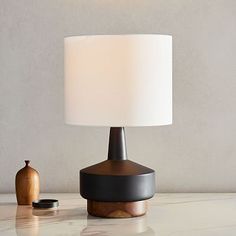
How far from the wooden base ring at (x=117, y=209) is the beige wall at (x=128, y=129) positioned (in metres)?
0.44

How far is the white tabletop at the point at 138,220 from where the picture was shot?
1.66 meters

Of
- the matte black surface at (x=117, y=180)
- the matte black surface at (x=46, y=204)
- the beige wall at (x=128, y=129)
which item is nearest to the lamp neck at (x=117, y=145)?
the matte black surface at (x=117, y=180)

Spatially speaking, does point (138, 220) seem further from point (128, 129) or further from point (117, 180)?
point (128, 129)

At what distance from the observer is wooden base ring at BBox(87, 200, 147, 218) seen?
1.81 m

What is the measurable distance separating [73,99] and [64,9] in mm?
537

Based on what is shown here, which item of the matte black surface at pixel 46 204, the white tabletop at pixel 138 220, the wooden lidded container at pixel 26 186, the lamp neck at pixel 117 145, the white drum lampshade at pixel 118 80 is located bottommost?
the white tabletop at pixel 138 220

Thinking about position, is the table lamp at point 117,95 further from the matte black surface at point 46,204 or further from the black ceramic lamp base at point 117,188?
the matte black surface at point 46,204

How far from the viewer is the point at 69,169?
2.26 meters

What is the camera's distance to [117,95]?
5.76ft

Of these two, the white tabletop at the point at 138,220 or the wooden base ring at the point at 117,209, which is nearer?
the white tabletop at the point at 138,220

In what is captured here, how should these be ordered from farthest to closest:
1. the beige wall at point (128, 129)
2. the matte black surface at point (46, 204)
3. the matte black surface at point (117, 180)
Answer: the beige wall at point (128, 129)
the matte black surface at point (46, 204)
the matte black surface at point (117, 180)

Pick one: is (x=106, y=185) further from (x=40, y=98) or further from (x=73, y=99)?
(x=40, y=98)

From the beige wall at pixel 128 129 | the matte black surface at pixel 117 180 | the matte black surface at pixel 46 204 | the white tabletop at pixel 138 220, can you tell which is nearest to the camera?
the white tabletop at pixel 138 220

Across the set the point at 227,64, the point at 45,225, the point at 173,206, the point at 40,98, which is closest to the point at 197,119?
the point at 227,64
